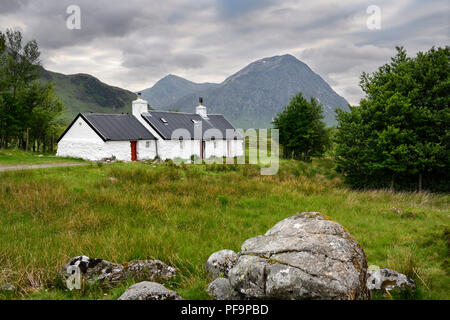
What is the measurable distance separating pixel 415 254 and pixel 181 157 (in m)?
31.3

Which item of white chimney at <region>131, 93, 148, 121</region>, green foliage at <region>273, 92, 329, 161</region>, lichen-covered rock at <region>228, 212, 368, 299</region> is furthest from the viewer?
green foliage at <region>273, 92, 329, 161</region>

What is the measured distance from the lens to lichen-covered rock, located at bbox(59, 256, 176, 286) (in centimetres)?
549

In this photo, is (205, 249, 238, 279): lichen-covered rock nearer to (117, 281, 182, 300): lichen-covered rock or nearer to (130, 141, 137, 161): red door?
(117, 281, 182, 300): lichen-covered rock

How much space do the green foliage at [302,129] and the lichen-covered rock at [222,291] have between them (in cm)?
3863

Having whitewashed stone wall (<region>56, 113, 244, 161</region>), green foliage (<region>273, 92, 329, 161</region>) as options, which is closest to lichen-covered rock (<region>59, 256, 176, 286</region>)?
whitewashed stone wall (<region>56, 113, 244, 161</region>)

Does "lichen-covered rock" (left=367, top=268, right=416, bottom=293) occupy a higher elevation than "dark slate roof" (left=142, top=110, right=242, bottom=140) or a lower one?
lower

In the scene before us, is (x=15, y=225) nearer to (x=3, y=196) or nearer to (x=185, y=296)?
(x=3, y=196)

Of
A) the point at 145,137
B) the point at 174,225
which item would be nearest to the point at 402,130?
the point at 174,225

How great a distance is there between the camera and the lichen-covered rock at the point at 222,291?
4711 mm

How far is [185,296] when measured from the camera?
5141 millimetres

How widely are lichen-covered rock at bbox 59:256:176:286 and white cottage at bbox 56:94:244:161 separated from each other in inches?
1062

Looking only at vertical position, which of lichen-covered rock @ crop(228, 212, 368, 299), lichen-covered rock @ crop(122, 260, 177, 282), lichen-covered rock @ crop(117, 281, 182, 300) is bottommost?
lichen-covered rock @ crop(122, 260, 177, 282)

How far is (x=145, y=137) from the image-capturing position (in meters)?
34.9

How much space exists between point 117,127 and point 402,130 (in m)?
28.6
